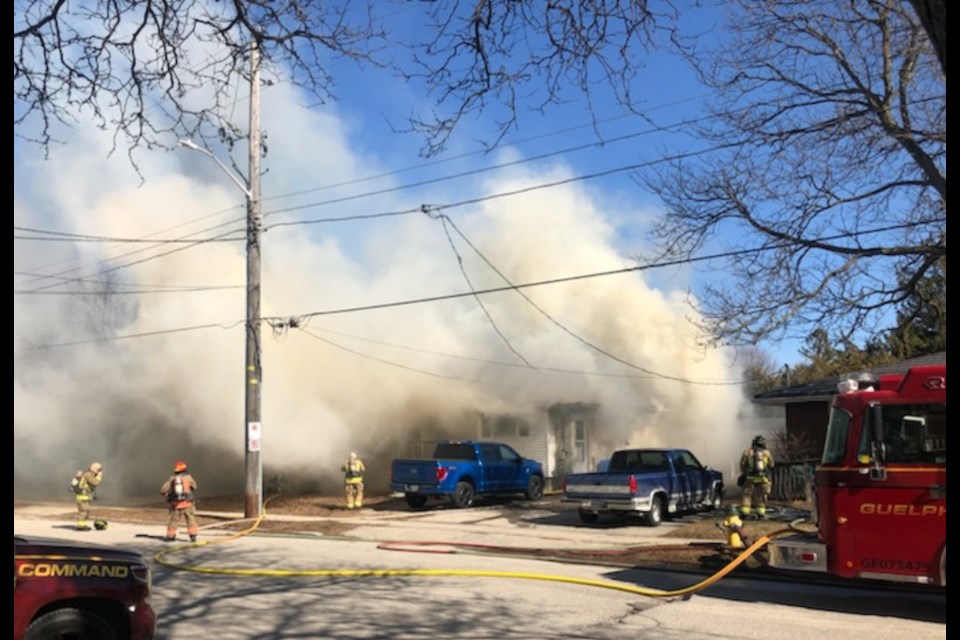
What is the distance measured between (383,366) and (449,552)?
54.0 feet

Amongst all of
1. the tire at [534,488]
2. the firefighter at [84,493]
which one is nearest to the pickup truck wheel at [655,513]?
the tire at [534,488]

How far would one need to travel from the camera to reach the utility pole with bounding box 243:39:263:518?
60.1 ft

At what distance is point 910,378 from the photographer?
776cm

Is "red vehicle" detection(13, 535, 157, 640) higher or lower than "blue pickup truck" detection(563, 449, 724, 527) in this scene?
higher

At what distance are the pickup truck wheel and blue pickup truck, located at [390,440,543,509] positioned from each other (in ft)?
18.3

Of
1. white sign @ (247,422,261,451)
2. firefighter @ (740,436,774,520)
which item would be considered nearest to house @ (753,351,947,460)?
firefighter @ (740,436,774,520)

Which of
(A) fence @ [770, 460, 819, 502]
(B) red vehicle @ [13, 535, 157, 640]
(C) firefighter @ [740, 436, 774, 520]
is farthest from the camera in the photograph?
(A) fence @ [770, 460, 819, 502]

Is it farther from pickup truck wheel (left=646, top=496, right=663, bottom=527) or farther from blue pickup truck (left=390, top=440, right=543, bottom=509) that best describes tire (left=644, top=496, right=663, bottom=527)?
blue pickup truck (left=390, top=440, right=543, bottom=509)

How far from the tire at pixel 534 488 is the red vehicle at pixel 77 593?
17.3 meters

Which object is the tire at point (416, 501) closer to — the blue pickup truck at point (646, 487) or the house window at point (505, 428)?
the blue pickup truck at point (646, 487)

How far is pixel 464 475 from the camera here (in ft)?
67.1

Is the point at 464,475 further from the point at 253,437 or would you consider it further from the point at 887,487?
the point at 887,487

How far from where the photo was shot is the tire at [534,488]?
22428 millimetres

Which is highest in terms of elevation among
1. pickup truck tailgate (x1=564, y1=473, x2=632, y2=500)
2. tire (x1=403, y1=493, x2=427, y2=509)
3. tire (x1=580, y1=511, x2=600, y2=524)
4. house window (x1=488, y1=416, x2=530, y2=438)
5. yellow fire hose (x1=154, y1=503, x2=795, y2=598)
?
house window (x1=488, y1=416, x2=530, y2=438)
